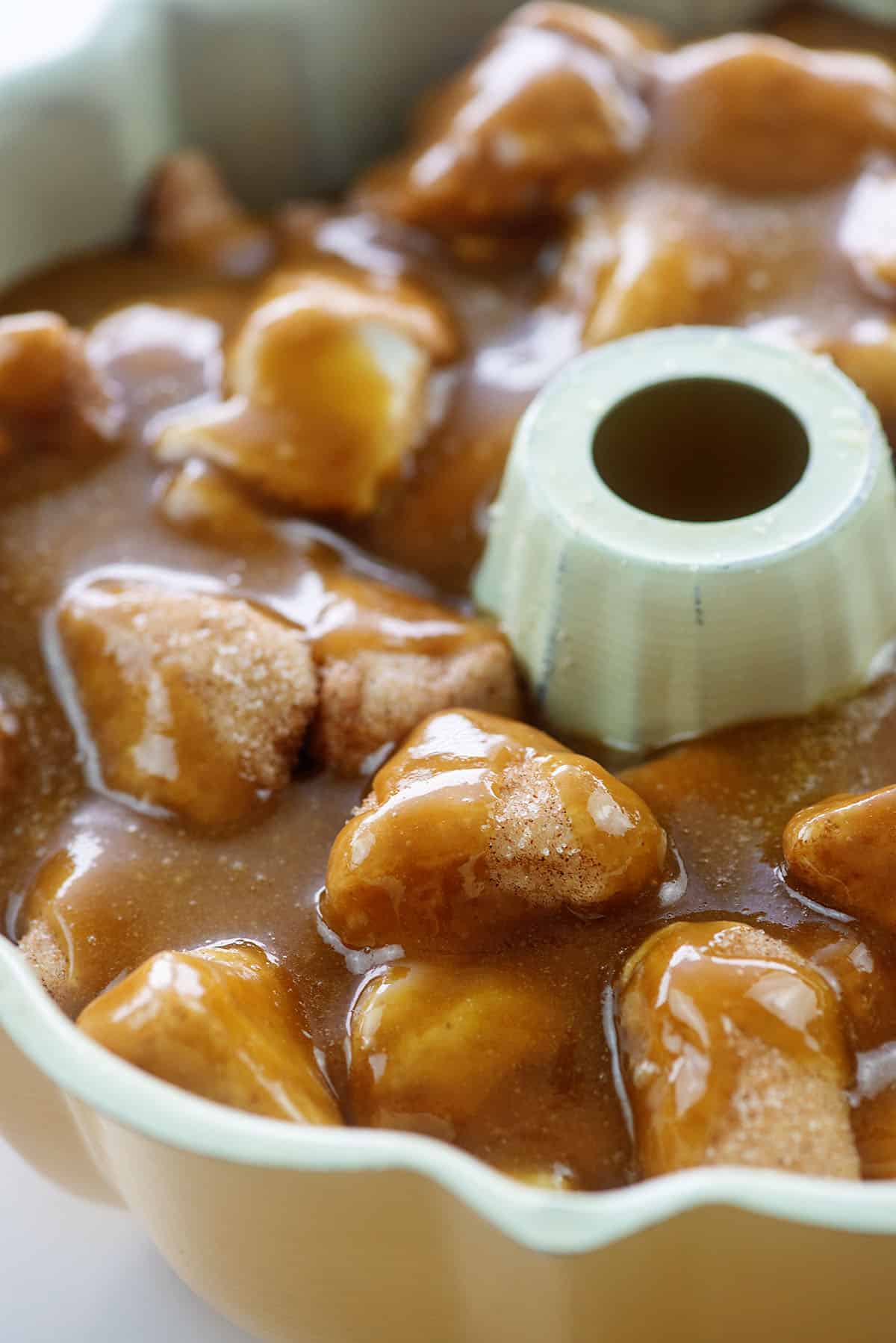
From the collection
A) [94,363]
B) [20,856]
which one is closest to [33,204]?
[94,363]

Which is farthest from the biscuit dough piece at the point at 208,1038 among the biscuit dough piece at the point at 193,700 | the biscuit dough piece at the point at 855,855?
the biscuit dough piece at the point at 855,855

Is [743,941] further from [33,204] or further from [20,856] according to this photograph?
[33,204]

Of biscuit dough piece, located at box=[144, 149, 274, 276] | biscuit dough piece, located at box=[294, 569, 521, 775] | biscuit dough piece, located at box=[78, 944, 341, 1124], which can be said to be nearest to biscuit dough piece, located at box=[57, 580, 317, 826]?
biscuit dough piece, located at box=[294, 569, 521, 775]

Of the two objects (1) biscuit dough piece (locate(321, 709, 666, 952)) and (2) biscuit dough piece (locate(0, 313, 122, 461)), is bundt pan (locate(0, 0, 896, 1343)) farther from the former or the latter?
(2) biscuit dough piece (locate(0, 313, 122, 461))

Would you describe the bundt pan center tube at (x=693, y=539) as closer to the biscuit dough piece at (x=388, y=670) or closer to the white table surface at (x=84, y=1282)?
the biscuit dough piece at (x=388, y=670)

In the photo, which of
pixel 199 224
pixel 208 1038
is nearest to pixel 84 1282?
pixel 208 1038
